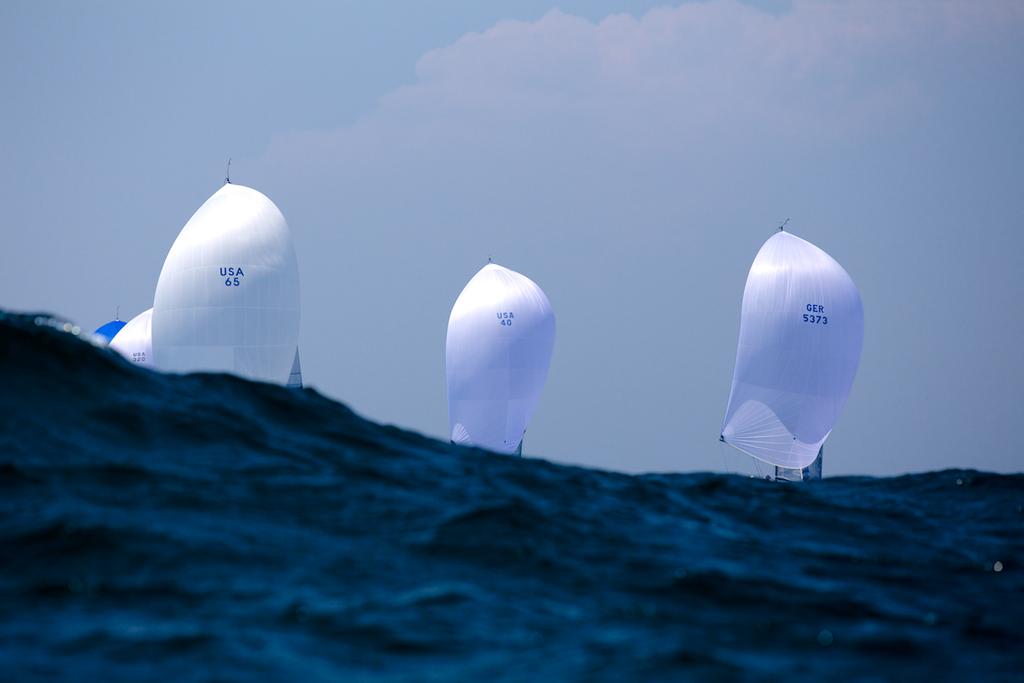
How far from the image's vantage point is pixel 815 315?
37.2 meters

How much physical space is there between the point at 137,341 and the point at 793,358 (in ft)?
100

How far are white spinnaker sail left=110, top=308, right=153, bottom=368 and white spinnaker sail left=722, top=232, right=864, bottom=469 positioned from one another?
26.9m

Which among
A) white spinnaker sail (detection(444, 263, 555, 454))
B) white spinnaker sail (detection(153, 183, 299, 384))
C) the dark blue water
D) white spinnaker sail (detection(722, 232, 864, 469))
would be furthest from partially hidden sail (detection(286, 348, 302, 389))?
the dark blue water

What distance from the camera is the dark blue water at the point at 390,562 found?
5316 mm

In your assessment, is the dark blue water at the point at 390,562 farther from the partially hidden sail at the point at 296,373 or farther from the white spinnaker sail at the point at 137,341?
the white spinnaker sail at the point at 137,341

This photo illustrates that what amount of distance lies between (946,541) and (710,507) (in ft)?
7.81

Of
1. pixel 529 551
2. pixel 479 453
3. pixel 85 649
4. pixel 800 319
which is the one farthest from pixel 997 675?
pixel 800 319

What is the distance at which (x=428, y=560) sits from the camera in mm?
7168

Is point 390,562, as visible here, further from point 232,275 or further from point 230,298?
point 232,275

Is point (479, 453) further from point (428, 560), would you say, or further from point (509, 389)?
point (509, 389)

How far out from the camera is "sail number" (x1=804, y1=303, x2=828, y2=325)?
37156 millimetres

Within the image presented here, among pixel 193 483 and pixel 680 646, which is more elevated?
pixel 193 483

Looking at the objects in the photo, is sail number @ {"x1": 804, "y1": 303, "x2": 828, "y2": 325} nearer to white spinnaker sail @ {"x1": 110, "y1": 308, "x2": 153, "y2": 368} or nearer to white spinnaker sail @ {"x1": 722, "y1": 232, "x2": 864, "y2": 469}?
white spinnaker sail @ {"x1": 722, "y1": 232, "x2": 864, "y2": 469}

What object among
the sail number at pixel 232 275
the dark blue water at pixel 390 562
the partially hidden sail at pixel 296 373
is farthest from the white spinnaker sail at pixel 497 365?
the dark blue water at pixel 390 562
